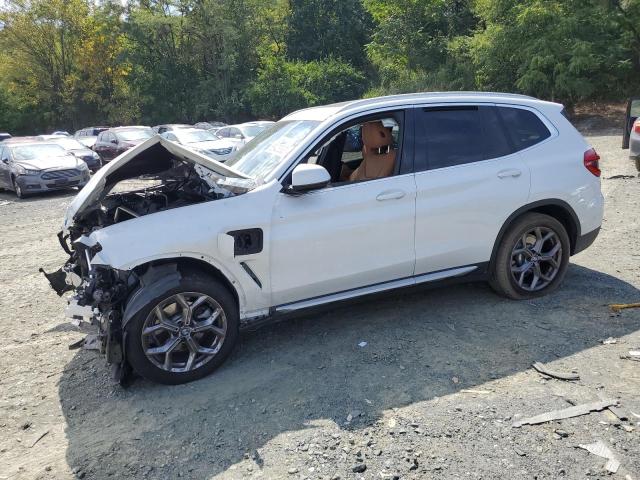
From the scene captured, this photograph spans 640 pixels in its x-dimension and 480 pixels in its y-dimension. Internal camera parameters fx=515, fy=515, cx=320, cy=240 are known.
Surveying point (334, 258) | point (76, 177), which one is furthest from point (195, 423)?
point (76, 177)

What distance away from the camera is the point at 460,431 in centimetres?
304

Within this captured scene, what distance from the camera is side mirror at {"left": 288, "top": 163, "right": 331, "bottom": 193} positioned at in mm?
3754

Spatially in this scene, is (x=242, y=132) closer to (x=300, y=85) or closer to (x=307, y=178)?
(x=307, y=178)

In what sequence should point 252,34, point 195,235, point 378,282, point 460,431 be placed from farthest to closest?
1. point 252,34
2. point 378,282
3. point 195,235
4. point 460,431

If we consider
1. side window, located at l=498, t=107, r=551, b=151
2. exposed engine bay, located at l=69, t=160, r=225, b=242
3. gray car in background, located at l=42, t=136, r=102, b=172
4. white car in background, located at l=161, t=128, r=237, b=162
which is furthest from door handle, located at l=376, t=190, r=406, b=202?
gray car in background, located at l=42, t=136, r=102, b=172

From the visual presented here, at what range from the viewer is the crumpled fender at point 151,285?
357 centimetres

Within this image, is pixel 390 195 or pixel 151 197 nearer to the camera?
pixel 390 195

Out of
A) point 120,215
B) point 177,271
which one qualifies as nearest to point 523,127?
point 177,271

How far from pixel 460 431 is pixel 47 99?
51896 mm

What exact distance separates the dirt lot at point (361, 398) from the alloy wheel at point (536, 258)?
22 centimetres

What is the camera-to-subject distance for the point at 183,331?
3.70 metres

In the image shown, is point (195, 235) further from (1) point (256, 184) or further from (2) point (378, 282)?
(2) point (378, 282)

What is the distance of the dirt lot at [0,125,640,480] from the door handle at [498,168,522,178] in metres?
1.17

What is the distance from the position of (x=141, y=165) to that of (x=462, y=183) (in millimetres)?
2765
